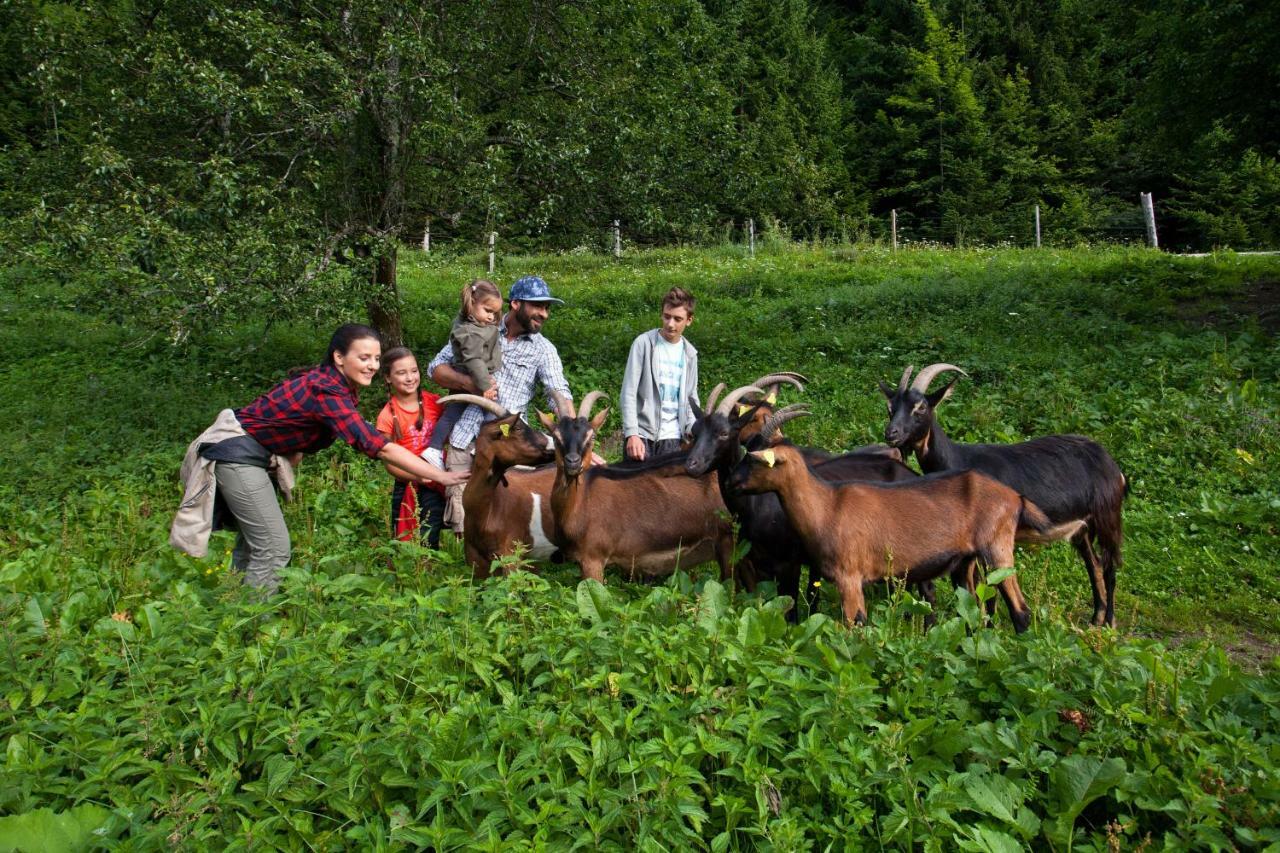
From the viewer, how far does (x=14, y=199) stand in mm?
9500

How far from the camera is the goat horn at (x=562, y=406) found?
5082 mm

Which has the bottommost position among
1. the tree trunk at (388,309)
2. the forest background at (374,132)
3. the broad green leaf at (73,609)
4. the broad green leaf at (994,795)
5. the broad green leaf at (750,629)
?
the broad green leaf at (994,795)

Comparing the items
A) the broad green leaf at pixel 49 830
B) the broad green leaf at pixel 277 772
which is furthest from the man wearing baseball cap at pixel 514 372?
the broad green leaf at pixel 49 830

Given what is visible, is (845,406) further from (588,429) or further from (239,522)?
(239,522)

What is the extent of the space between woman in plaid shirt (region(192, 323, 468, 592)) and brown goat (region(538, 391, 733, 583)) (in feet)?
2.56

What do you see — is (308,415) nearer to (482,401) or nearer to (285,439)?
(285,439)

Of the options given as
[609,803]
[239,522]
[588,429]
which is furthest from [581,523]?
[609,803]

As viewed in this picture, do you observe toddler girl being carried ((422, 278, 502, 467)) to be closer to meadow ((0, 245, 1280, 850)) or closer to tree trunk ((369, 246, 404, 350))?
meadow ((0, 245, 1280, 850))

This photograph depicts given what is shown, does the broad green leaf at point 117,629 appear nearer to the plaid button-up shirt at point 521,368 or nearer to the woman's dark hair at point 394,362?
the woman's dark hair at point 394,362

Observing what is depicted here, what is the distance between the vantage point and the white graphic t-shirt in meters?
5.66

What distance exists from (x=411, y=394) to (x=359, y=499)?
227 cm

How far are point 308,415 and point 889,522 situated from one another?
313 centimetres

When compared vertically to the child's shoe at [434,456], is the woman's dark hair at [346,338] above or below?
above

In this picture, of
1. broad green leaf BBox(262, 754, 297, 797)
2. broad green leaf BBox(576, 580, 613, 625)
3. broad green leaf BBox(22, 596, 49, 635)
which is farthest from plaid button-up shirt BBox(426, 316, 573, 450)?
broad green leaf BBox(262, 754, 297, 797)
